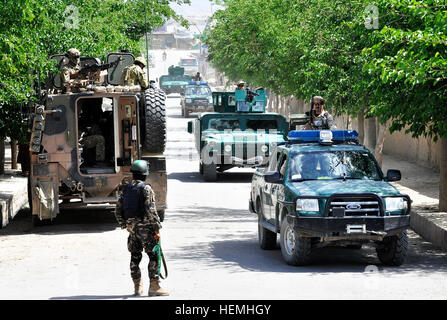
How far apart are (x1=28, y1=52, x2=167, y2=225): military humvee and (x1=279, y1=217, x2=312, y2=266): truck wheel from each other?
4723mm

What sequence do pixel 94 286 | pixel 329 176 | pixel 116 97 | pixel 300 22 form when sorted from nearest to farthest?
1. pixel 94 286
2. pixel 329 176
3. pixel 116 97
4. pixel 300 22

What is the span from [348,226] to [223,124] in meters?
15.2

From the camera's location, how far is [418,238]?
15.6 m

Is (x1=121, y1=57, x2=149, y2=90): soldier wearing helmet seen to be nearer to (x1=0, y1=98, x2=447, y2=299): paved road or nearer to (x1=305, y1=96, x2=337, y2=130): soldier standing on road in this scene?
(x1=0, y1=98, x2=447, y2=299): paved road

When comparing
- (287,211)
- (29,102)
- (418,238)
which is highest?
(29,102)

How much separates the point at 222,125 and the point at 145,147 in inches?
370

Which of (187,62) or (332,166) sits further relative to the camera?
(187,62)

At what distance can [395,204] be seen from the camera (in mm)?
11922

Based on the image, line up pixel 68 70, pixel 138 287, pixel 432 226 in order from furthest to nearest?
pixel 68 70, pixel 432 226, pixel 138 287

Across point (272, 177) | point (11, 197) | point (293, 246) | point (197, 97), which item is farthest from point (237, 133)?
point (197, 97)

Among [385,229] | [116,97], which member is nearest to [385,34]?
[385,229]

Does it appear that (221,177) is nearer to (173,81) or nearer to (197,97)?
(197,97)

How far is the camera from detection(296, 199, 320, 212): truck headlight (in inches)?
464

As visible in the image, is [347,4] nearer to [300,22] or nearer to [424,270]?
[300,22]
